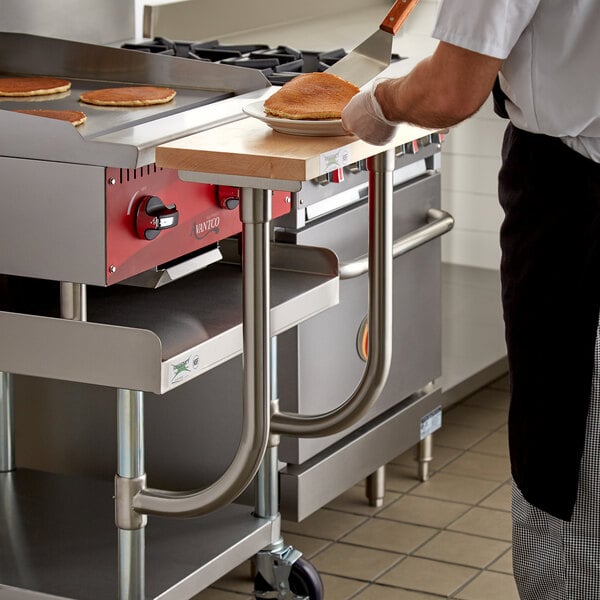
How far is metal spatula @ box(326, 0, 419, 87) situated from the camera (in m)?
2.02

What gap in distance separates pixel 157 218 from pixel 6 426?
2.63ft

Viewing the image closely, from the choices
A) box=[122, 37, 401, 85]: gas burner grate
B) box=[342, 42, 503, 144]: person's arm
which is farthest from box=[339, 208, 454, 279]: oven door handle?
box=[342, 42, 503, 144]: person's arm

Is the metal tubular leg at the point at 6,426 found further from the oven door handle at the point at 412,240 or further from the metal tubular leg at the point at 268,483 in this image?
the oven door handle at the point at 412,240

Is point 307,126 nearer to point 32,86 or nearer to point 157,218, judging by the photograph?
point 157,218

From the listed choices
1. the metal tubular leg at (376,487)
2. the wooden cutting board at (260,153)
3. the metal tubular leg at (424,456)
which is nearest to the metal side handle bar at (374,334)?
the wooden cutting board at (260,153)

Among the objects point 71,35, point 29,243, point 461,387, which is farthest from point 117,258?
point 461,387

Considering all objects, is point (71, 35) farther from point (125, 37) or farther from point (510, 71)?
point (510, 71)

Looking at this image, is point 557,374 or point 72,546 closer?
point 557,374

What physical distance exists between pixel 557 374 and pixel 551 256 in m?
0.17

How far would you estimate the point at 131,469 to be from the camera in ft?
6.78

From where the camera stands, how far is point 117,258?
1927 mm

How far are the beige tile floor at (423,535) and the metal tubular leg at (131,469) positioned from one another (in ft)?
1.95

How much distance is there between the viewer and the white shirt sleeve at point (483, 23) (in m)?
1.59

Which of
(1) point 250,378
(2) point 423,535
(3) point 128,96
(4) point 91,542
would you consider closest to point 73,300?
(1) point 250,378
